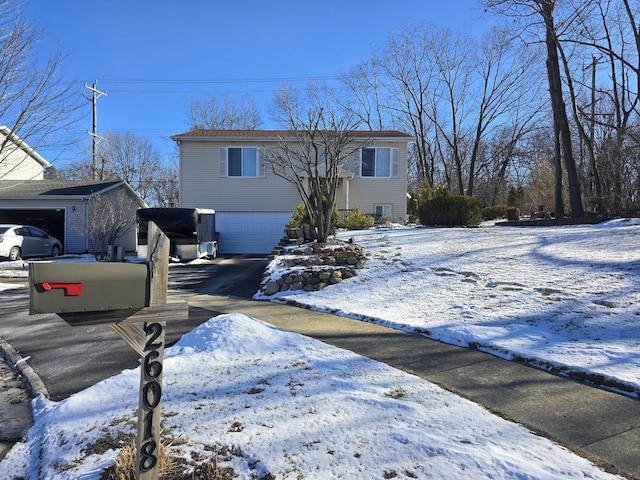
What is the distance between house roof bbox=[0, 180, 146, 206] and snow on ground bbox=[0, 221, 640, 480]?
704 inches

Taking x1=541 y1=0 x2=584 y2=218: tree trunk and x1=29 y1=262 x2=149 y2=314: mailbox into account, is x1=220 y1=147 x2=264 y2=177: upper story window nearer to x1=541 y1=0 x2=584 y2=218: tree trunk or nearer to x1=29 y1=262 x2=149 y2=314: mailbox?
x1=541 y1=0 x2=584 y2=218: tree trunk

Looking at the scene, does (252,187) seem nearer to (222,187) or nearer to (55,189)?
(222,187)

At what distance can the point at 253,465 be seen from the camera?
111 inches

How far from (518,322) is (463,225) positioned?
11.6 meters

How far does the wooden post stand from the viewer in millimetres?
2449

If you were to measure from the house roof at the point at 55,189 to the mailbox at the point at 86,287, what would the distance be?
20982 millimetres

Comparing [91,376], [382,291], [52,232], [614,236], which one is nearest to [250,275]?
[382,291]

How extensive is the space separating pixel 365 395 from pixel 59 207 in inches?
864

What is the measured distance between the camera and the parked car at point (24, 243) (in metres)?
17.5

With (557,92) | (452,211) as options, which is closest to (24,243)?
(452,211)

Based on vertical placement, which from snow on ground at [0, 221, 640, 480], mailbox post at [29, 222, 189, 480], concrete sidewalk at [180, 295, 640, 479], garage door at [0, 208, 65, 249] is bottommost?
concrete sidewalk at [180, 295, 640, 479]

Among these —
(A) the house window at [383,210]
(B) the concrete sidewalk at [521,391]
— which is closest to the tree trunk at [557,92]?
(A) the house window at [383,210]

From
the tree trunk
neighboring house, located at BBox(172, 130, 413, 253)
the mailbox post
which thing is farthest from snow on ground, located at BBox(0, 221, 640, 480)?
neighboring house, located at BBox(172, 130, 413, 253)

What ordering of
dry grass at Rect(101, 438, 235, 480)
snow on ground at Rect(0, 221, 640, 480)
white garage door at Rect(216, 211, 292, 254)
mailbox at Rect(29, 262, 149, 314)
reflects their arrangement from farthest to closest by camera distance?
white garage door at Rect(216, 211, 292, 254)
snow on ground at Rect(0, 221, 640, 480)
dry grass at Rect(101, 438, 235, 480)
mailbox at Rect(29, 262, 149, 314)
